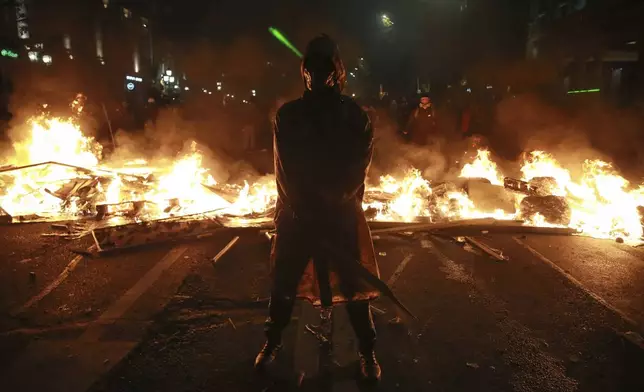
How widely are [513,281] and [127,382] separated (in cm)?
418

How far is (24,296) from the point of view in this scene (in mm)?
4594

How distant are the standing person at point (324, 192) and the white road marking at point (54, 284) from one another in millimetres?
2895

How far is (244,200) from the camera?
8594mm

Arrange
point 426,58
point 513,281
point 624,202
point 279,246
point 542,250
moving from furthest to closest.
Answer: point 426,58, point 624,202, point 542,250, point 513,281, point 279,246

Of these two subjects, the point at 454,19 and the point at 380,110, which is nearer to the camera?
the point at 380,110

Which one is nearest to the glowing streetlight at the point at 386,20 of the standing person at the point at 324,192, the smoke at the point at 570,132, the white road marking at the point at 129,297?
the smoke at the point at 570,132

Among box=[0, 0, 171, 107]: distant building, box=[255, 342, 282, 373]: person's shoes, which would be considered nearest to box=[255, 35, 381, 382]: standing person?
box=[255, 342, 282, 373]: person's shoes

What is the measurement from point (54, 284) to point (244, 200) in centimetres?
409

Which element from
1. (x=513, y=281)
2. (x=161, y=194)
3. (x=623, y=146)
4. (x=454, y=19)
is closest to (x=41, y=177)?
(x=161, y=194)

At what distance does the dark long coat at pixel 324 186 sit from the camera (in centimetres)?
277

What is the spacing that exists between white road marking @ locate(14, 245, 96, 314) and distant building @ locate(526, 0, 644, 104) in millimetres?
17375

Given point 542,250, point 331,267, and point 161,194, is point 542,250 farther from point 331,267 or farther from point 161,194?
point 161,194

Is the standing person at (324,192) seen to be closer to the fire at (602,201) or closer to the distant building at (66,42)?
the fire at (602,201)

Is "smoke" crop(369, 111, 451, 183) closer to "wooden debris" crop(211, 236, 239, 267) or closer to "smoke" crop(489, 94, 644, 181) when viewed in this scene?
"smoke" crop(489, 94, 644, 181)
